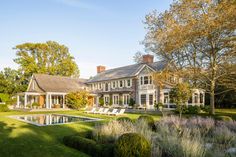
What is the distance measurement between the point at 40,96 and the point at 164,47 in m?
26.2

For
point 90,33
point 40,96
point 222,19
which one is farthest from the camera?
point 40,96

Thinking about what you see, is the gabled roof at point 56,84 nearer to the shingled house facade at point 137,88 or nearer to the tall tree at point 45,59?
the shingled house facade at point 137,88

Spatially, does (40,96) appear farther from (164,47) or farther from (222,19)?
(222,19)

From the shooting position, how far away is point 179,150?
20.4ft

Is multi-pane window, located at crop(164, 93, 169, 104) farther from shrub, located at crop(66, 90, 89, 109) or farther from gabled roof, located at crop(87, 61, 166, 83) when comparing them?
shrub, located at crop(66, 90, 89, 109)

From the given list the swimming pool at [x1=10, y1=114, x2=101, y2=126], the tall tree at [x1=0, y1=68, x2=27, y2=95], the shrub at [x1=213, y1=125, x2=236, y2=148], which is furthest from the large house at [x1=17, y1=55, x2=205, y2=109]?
the shrub at [x1=213, y1=125, x2=236, y2=148]

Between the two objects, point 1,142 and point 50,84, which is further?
point 50,84

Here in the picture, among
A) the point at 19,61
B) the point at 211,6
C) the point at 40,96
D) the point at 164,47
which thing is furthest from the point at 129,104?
the point at 19,61

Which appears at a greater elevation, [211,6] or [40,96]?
[211,6]

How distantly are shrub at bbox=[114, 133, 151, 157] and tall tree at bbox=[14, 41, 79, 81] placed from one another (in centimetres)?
5090

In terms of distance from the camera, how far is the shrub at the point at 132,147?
5.74m

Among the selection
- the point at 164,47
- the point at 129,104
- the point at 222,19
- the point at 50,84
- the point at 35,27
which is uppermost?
the point at 35,27

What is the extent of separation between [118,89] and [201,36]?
69.7 ft

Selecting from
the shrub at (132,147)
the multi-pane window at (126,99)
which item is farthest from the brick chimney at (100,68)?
the shrub at (132,147)
